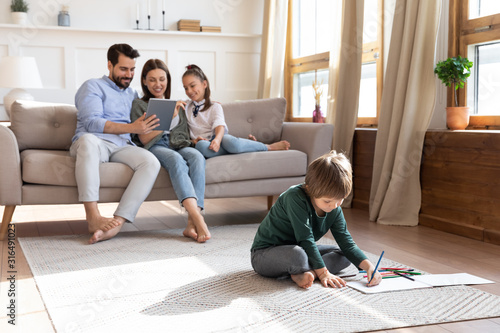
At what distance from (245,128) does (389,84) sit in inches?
37.3

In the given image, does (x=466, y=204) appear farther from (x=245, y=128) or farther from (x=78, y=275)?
(x=78, y=275)

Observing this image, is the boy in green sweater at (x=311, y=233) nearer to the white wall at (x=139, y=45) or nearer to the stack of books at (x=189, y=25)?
the white wall at (x=139, y=45)

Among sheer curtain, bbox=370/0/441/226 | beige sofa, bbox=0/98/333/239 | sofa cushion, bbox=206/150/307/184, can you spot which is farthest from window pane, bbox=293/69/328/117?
sofa cushion, bbox=206/150/307/184

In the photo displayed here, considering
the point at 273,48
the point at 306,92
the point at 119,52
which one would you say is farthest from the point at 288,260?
the point at 273,48

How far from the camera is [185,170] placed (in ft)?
9.89

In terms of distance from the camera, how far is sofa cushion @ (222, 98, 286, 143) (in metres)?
3.72

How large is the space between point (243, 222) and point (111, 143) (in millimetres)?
960

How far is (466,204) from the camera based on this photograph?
120 inches

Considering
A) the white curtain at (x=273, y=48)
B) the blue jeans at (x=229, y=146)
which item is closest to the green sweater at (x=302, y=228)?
the blue jeans at (x=229, y=146)

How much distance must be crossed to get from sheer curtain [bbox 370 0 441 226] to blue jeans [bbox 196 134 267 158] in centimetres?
82

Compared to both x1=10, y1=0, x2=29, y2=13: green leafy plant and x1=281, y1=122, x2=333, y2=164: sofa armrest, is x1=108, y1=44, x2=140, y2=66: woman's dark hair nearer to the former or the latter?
x1=281, y1=122, x2=333, y2=164: sofa armrest

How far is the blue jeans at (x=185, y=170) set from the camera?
9.65 feet

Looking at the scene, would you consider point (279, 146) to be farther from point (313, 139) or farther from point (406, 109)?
point (406, 109)

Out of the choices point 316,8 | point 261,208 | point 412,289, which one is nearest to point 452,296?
point 412,289
